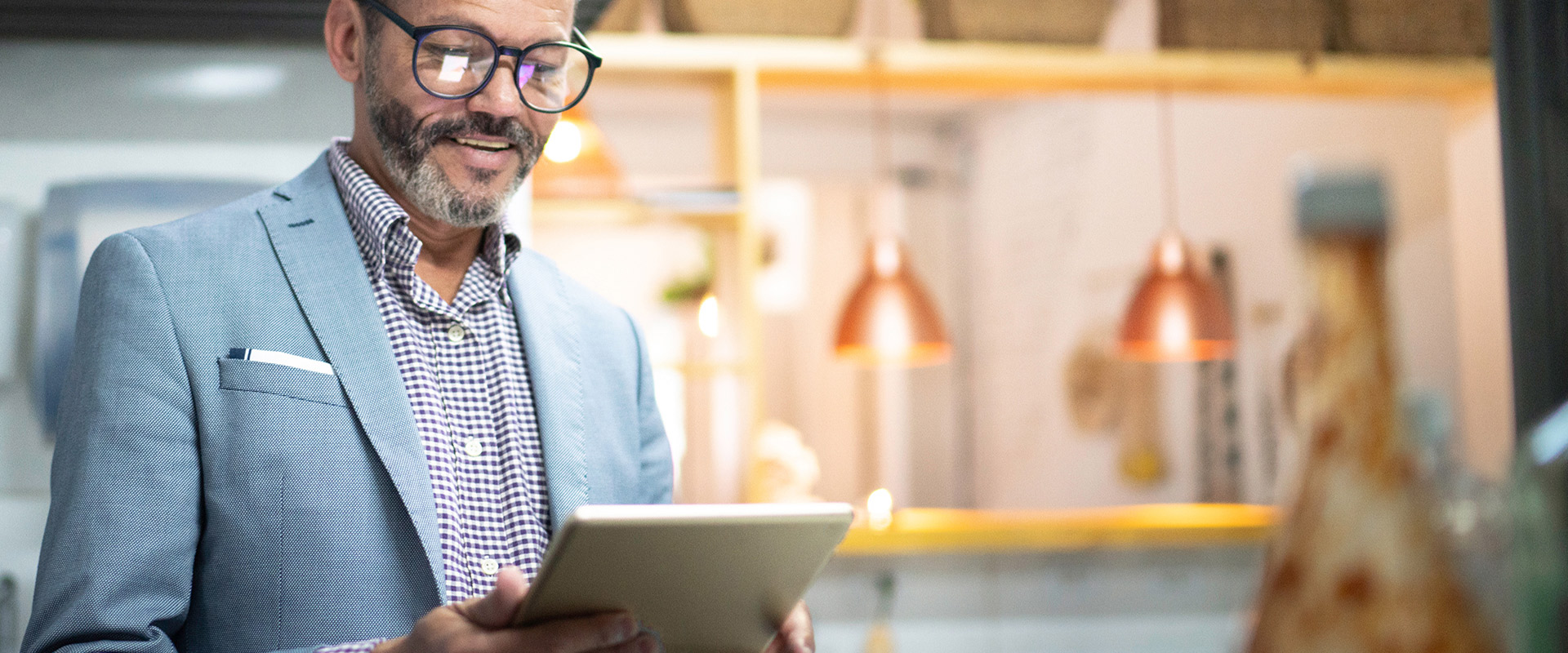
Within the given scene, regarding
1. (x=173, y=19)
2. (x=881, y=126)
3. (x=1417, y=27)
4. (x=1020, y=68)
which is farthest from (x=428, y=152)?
(x=881, y=126)

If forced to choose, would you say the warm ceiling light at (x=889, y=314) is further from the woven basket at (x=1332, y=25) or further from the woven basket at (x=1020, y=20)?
the woven basket at (x=1332, y=25)

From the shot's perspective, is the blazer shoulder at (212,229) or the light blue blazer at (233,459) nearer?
the light blue blazer at (233,459)

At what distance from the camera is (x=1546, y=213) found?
57 cm

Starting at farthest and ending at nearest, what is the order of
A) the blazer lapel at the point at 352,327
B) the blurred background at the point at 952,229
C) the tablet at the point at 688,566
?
1. the blurred background at the point at 952,229
2. the blazer lapel at the point at 352,327
3. the tablet at the point at 688,566

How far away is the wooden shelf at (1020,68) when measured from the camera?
10.7ft

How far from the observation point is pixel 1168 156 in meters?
→ 4.68

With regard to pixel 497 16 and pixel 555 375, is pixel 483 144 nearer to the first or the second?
pixel 497 16

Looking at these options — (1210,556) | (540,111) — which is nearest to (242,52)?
(540,111)

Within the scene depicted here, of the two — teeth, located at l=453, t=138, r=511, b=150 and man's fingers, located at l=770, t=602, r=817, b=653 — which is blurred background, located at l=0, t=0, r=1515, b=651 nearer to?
man's fingers, located at l=770, t=602, r=817, b=653

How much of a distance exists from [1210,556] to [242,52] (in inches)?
115

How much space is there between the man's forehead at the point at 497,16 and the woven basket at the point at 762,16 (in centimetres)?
224

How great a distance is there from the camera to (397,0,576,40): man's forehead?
1.05 m

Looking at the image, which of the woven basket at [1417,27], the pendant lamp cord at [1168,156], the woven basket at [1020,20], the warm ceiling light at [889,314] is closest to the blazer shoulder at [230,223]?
the warm ceiling light at [889,314]

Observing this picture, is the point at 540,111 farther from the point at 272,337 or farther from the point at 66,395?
the point at 66,395
